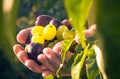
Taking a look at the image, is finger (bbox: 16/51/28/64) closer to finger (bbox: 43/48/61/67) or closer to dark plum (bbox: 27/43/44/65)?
dark plum (bbox: 27/43/44/65)

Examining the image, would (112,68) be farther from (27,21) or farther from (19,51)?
(27,21)

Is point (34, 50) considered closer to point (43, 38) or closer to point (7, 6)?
point (43, 38)

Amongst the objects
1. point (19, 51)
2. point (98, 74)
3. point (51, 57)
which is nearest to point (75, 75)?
point (98, 74)

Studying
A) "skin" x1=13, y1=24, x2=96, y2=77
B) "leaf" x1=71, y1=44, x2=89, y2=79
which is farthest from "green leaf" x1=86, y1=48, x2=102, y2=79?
"skin" x1=13, y1=24, x2=96, y2=77

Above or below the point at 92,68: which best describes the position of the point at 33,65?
above

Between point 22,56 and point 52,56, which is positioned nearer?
point 52,56

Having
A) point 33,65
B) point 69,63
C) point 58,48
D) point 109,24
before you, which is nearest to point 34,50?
point 33,65

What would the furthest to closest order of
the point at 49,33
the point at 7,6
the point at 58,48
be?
the point at 49,33, the point at 58,48, the point at 7,6

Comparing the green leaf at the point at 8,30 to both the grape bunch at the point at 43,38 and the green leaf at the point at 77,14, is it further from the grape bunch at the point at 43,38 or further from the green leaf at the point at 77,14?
the grape bunch at the point at 43,38
